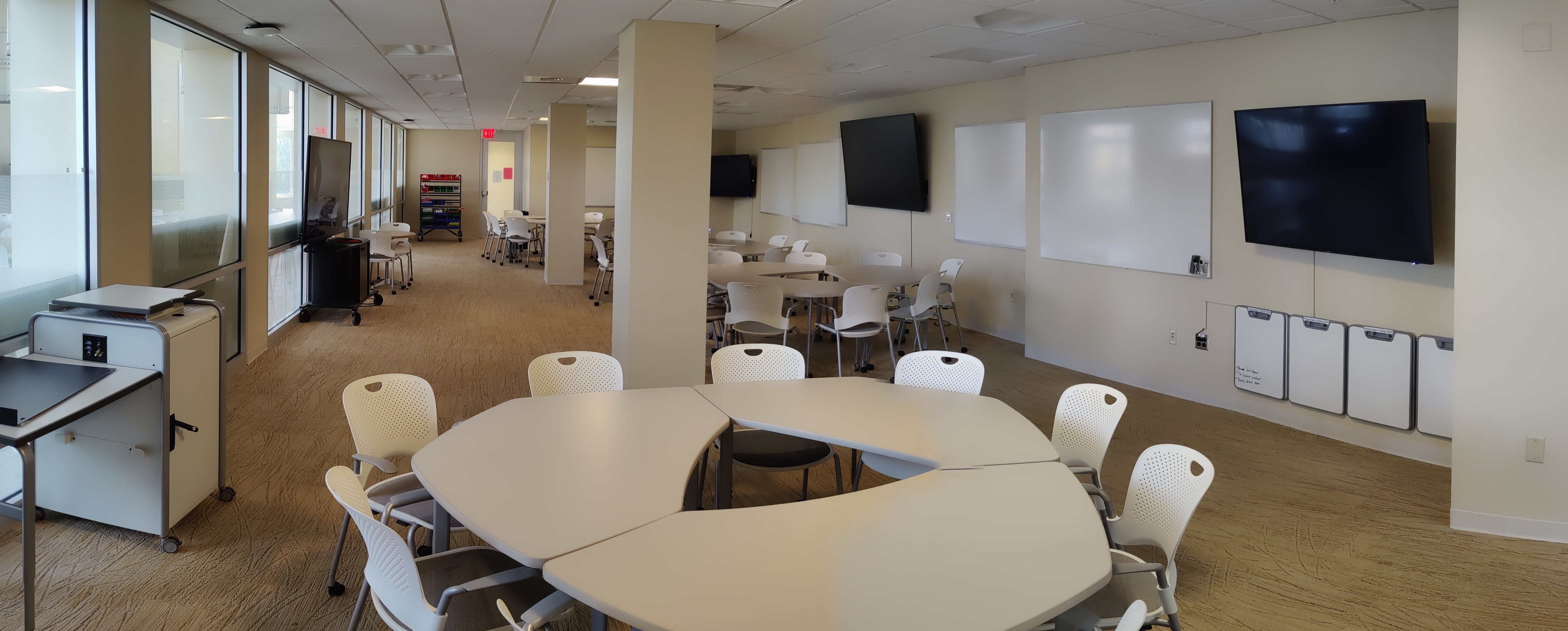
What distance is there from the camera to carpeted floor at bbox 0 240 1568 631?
10.8ft

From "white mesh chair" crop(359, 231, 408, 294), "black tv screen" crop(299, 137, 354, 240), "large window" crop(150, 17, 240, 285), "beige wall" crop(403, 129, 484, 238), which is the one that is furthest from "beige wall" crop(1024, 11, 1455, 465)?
"beige wall" crop(403, 129, 484, 238)

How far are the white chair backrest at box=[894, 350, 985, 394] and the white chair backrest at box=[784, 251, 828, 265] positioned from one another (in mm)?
4835

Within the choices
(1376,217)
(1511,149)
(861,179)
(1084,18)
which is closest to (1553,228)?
(1511,149)

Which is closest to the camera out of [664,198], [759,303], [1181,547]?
[1181,547]

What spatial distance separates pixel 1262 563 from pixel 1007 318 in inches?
210

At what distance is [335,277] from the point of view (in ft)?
30.6

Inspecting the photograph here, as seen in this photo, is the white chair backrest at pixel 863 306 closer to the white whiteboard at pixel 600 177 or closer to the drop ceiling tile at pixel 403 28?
the drop ceiling tile at pixel 403 28

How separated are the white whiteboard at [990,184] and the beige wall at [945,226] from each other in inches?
3.5

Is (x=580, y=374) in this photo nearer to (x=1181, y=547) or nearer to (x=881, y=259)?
(x=1181, y=547)

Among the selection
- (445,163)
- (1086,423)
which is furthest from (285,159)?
(445,163)

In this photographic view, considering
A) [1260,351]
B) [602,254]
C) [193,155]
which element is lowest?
[1260,351]

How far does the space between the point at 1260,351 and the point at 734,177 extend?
11.3 m

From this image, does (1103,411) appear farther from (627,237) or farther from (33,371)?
(33,371)

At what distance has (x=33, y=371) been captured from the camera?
329cm
